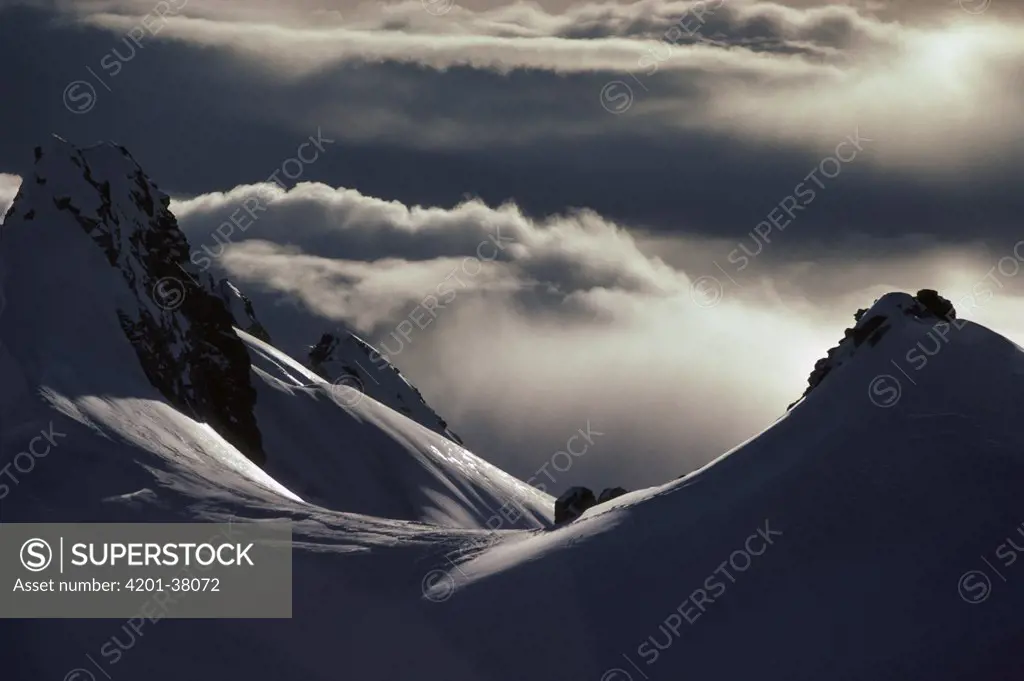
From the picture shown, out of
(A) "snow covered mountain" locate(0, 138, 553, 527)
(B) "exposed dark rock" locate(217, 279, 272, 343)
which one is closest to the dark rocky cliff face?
(A) "snow covered mountain" locate(0, 138, 553, 527)

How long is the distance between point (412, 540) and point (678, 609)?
1328 cm

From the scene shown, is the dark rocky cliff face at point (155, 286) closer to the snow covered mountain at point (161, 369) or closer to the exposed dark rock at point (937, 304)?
the snow covered mountain at point (161, 369)

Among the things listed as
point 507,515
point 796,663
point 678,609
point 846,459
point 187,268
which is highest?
point 187,268

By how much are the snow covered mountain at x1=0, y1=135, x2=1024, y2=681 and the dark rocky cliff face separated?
38.3 feet

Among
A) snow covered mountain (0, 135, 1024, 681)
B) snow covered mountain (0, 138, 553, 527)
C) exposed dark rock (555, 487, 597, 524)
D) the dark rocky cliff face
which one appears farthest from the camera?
the dark rocky cliff face

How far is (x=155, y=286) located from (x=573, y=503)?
131 ft

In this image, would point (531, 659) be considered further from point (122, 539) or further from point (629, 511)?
point (122, 539)

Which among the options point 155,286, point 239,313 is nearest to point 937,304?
point 155,286

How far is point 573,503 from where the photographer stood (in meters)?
75.9

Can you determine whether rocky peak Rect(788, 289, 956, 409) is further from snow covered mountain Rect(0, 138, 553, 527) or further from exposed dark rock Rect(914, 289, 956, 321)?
snow covered mountain Rect(0, 138, 553, 527)

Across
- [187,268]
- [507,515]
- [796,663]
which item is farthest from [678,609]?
[507,515]

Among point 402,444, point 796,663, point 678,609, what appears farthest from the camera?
point 402,444

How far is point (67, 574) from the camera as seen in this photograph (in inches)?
2389

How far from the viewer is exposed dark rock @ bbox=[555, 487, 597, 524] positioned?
245 ft
